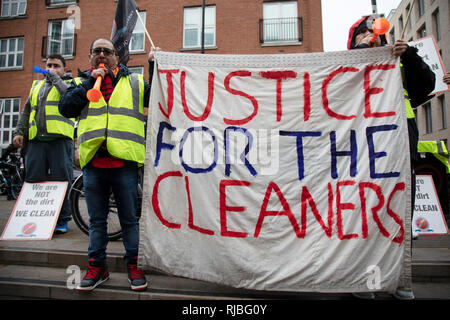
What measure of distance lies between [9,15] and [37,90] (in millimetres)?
16322

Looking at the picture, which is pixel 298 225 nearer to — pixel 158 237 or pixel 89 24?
pixel 158 237

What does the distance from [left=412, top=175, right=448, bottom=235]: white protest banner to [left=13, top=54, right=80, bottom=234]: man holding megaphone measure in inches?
165

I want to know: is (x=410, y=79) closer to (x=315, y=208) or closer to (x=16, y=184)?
(x=315, y=208)

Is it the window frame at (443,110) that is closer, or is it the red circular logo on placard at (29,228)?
the red circular logo on placard at (29,228)

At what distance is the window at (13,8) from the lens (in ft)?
48.6

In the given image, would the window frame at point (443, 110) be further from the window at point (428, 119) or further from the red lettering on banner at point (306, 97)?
the red lettering on banner at point (306, 97)

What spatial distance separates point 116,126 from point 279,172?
4.07ft

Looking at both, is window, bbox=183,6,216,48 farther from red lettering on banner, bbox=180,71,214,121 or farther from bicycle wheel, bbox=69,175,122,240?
red lettering on banner, bbox=180,71,214,121

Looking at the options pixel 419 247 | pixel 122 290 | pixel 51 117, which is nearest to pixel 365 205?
pixel 419 247

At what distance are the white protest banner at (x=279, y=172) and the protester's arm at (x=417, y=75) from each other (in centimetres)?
10

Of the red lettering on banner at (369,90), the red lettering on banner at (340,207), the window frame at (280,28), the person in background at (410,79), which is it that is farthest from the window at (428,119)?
the red lettering on banner at (340,207)

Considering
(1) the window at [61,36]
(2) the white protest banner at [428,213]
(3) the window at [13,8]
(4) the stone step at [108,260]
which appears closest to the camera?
(4) the stone step at [108,260]

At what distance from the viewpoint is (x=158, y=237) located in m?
2.09
